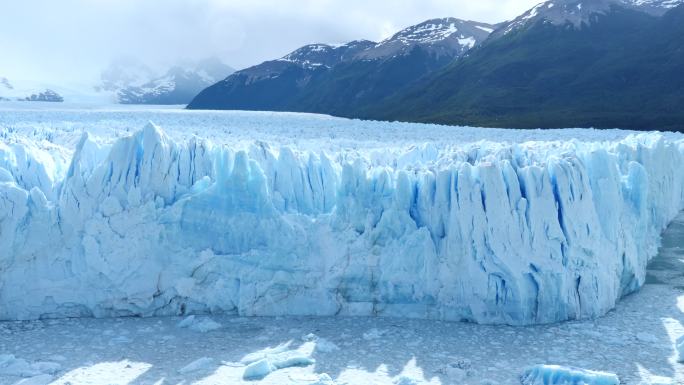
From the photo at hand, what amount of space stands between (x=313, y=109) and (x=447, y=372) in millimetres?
82869

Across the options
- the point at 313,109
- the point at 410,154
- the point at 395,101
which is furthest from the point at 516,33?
the point at 410,154

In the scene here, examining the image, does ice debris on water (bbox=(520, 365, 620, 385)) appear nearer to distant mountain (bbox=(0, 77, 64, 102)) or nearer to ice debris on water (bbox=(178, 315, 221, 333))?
ice debris on water (bbox=(178, 315, 221, 333))

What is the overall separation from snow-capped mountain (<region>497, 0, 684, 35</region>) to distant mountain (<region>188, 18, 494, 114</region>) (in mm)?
12881

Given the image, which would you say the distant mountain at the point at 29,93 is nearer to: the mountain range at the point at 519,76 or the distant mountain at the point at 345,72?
the distant mountain at the point at 345,72

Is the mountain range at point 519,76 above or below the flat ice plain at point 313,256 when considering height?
above

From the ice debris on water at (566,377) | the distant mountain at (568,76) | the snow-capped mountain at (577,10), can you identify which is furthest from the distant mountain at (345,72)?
the ice debris on water at (566,377)

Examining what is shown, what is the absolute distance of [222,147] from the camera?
9852mm

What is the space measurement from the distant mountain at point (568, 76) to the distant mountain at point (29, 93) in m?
64.8

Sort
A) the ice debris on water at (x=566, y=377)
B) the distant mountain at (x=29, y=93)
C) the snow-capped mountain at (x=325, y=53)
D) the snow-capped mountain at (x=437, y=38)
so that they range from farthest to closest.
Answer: the snow-capped mountain at (x=325, y=53), the distant mountain at (x=29, y=93), the snow-capped mountain at (x=437, y=38), the ice debris on water at (x=566, y=377)

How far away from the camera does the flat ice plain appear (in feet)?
26.0

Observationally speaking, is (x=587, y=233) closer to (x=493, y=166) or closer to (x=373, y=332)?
(x=493, y=166)

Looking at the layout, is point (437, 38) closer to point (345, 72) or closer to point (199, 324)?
point (345, 72)

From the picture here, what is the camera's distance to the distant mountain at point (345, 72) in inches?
3622

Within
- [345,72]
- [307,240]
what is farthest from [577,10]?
[307,240]
